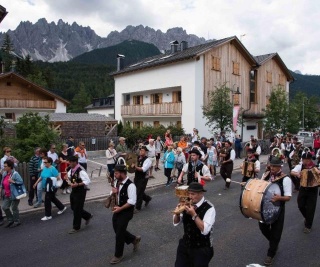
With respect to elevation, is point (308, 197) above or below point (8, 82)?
below

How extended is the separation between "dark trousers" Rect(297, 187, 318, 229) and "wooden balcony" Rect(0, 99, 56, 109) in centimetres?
3279

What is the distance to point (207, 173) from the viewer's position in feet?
22.1

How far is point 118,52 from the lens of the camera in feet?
511

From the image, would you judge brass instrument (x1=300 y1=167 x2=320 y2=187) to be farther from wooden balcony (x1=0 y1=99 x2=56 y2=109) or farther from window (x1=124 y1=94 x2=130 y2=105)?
wooden balcony (x1=0 y1=99 x2=56 y2=109)

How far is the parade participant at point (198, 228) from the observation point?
360 cm

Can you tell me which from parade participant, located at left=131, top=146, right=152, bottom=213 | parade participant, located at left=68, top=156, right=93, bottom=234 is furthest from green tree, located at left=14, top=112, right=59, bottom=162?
parade participant, located at left=68, top=156, right=93, bottom=234

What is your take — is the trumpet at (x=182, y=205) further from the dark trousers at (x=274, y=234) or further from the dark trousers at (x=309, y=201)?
the dark trousers at (x=309, y=201)

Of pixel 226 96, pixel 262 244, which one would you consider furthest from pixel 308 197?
pixel 226 96

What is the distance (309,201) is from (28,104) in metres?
33.4

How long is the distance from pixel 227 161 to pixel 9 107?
29.2m

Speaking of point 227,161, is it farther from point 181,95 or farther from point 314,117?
point 314,117

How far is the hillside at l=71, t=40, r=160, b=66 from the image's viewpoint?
5671 inches

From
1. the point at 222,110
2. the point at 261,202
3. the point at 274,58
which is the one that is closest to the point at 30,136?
the point at 261,202

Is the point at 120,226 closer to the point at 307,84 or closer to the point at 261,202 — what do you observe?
the point at 261,202
